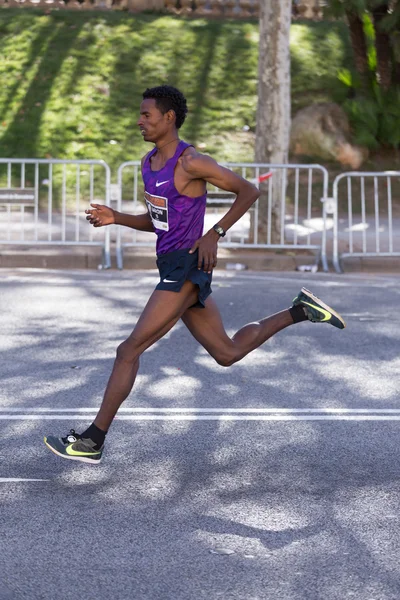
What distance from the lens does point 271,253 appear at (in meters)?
13.9

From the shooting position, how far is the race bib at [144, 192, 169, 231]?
5449 millimetres

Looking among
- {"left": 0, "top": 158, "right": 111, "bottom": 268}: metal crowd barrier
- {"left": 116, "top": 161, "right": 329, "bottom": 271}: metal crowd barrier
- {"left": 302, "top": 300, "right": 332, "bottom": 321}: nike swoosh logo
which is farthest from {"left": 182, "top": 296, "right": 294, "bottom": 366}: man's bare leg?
{"left": 116, "top": 161, "right": 329, "bottom": 271}: metal crowd barrier

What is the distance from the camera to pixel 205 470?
18.0 feet

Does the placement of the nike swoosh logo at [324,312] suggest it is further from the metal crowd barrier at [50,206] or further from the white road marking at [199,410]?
the metal crowd barrier at [50,206]

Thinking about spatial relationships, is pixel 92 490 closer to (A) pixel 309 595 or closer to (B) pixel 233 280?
(A) pixel 309 595

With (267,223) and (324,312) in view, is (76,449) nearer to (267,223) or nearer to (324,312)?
(324,312)

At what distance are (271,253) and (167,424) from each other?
7760mm

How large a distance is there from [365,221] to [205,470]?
36.5 ft

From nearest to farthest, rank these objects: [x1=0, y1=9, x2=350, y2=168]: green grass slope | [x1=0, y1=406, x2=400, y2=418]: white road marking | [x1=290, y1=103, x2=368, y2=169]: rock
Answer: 1. [x1=0, y1=406, x2=400, y2=418]: white road marking
2. [x1=290, y1=103, x2=368, y2=169]: rock
3. [x1=0, y1=9, x2=350, y2=168]: green grass slope

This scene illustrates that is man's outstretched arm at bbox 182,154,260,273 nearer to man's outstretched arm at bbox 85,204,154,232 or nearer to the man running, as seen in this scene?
the man running

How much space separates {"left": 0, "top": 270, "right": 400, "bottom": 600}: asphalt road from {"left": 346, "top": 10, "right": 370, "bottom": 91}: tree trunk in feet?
36.4

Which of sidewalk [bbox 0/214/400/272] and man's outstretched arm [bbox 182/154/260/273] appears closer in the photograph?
man's outstretched arm [bbox 182/154/260/273]

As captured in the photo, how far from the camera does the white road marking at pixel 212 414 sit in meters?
6.48

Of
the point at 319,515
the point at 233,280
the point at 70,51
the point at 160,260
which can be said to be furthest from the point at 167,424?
the point at 70,51
